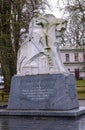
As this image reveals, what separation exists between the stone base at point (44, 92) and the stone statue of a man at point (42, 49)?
395mm

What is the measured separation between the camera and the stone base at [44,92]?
1622cm

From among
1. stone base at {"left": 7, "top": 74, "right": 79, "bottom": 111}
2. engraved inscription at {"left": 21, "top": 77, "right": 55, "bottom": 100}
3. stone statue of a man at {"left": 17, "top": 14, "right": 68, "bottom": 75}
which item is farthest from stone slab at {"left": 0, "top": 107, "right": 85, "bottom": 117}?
stone statue of a man at {"left": 17, "top": 14, "right": 68, "bottom": 75}

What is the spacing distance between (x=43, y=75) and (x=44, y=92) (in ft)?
2.22

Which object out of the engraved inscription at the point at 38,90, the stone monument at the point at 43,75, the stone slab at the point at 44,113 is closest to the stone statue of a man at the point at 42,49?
the stone monument at the point at 43,75

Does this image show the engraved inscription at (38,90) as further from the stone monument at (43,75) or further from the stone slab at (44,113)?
Result: the stone slab at (44,113)

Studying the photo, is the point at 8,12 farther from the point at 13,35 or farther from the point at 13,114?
the point at 13,114

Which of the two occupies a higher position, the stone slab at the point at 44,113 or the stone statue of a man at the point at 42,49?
the stone statue of a man at the point at 42,49

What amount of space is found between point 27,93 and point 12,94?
2.37ft

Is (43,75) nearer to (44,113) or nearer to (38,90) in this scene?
(38,90)

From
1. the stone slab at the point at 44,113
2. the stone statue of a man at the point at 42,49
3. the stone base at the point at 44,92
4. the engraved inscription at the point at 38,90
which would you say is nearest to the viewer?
the stone slab at the point at 44,113

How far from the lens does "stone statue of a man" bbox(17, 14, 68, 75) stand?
1702 cm

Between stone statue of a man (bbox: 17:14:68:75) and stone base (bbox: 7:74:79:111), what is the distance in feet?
1.30

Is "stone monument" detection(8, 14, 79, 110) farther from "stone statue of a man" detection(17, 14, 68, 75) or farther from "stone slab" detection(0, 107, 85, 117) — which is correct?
"stone slab" detection(0, 107, 85, 117)

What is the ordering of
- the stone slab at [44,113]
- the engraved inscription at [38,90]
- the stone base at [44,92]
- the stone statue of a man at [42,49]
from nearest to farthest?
the stone slab at [44,113] → the stone base at [44,92] → the engraved inscription at [38,90] → the stone statue of a man at [42,49]
